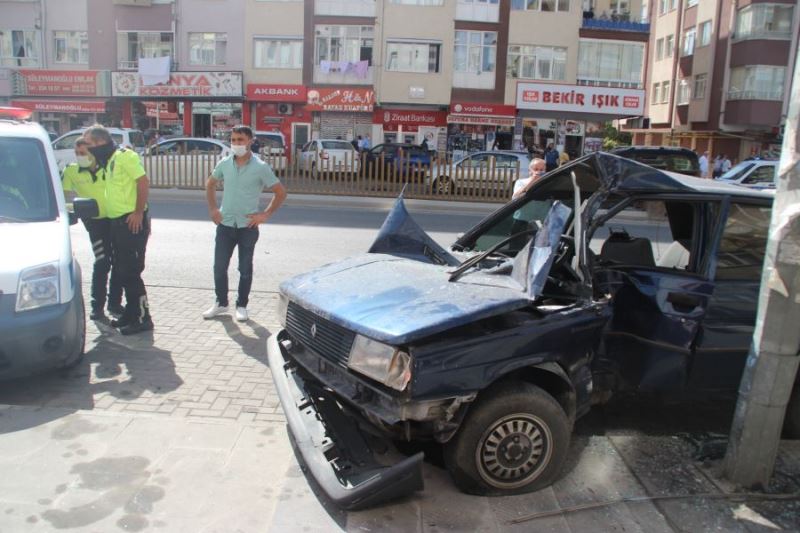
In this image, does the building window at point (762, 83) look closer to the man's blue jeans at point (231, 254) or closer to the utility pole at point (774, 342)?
the man's blue jeans at point (231, 254)

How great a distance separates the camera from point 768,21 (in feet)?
120

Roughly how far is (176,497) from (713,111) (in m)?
43.3

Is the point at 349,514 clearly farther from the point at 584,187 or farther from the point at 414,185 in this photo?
the point at 414,185

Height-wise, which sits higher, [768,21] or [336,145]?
[768,21]

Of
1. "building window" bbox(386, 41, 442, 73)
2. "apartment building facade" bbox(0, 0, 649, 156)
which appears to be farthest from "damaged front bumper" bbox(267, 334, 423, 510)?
"building window" bbox(386, 41, 442, 73)

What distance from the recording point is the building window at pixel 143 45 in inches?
1358

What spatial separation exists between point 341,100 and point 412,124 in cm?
371

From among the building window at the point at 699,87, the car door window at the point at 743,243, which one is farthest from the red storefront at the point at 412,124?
the car door window at the point at 743,243

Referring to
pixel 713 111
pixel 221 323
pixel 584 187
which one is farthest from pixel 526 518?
pixel 713 111

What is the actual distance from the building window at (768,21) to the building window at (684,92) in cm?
687

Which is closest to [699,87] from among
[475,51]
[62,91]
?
[475,51]

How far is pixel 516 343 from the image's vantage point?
333cm

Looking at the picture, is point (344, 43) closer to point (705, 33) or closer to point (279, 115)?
point (279, 115)

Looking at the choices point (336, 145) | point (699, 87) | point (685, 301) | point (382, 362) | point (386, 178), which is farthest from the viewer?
point (699, 87)
